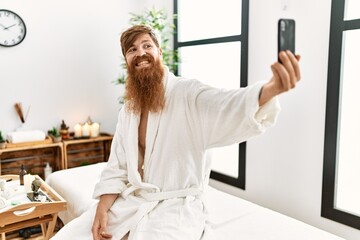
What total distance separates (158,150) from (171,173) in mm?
113

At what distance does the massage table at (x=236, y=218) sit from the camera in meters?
1.62

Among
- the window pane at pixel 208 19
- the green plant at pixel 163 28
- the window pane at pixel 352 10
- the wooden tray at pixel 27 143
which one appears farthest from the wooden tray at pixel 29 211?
the window pane at pixel 352 10

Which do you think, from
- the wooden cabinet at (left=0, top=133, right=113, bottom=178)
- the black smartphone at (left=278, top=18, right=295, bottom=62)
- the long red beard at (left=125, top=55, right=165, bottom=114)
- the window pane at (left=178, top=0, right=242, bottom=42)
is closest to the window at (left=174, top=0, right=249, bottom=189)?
the window pane at (left=178, top=0, right=242, bottom=42)

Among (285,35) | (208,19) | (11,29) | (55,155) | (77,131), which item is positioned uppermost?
(208,19)

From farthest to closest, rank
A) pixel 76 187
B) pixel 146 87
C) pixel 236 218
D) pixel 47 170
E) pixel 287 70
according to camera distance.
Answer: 1. pixel 47 170
2. pixel 76 187
3. pixel 236 218
4. pixel 146 87
5. pixel 287 70

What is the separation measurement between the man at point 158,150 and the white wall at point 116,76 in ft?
3.47

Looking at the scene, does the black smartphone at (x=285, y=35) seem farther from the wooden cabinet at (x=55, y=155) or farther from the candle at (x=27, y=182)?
the wooden cabinet at (x=55, y=155)

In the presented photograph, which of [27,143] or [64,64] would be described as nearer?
[27,143]

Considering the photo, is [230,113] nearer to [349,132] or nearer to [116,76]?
[349,132]

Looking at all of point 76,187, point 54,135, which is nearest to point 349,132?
point 76,187

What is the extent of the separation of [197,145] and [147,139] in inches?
8.9

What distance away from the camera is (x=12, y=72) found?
9.80 ft

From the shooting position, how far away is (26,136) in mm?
2916

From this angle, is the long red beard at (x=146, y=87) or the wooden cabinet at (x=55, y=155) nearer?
the long red beard at (x=146, y=87)
